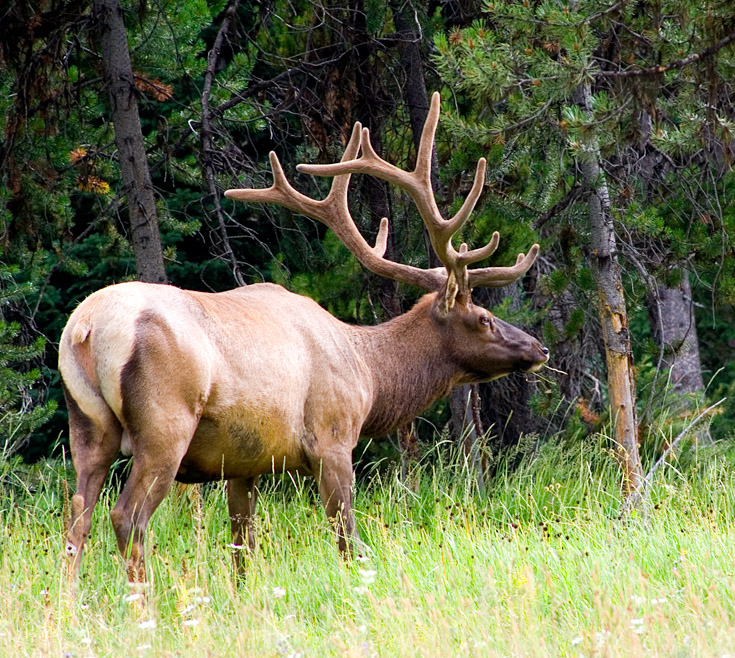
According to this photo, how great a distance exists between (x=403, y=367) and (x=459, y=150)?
177 cm

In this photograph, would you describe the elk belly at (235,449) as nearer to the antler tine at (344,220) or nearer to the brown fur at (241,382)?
the brown fur at (241,382)

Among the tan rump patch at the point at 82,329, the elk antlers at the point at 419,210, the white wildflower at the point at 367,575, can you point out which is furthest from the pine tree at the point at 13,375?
the white wildflower at the point at 367,575

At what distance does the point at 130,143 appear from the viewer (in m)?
7.64

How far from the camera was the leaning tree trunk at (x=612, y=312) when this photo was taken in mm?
7344

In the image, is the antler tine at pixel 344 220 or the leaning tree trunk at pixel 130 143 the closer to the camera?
the antler tine at pixel 344 220

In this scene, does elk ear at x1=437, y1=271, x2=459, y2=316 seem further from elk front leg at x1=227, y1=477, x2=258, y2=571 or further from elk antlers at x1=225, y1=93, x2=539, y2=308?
elk front leg at x1=227, y1=477, x2=258, y2=571

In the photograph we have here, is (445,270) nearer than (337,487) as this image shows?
No

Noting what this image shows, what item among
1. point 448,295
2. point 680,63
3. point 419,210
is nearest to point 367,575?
point 448,295

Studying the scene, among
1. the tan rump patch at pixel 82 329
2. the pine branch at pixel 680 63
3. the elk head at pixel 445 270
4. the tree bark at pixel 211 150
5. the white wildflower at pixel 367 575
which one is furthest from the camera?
the tree bark at pixel 211 150

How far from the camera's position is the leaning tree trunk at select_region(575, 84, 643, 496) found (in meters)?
7.34

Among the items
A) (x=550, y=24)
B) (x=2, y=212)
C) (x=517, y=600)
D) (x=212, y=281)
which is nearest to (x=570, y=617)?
(x=517, y=600)

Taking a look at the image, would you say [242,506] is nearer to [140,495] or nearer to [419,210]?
[140,495]

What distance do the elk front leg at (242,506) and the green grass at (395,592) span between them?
7.2 inches

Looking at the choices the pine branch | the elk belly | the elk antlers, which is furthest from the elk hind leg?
the pine branch
